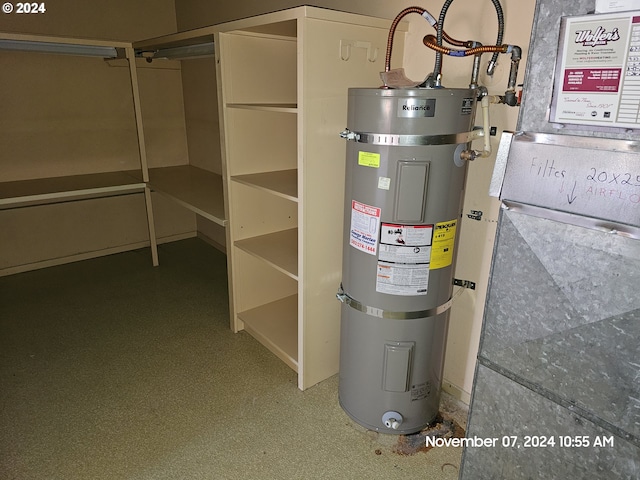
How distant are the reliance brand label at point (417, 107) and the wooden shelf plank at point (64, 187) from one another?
7.69 ft

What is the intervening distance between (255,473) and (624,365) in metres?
1.32

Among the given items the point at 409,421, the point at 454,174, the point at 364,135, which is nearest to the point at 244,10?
the point at 364,135

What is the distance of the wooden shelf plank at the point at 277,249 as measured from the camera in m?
2.14

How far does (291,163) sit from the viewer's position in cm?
262

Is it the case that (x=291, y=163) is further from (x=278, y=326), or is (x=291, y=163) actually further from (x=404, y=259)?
(x=404, y=259)

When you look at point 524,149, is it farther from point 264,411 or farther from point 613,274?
point 264,411

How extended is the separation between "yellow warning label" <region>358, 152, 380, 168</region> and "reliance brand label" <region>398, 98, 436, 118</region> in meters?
0.17

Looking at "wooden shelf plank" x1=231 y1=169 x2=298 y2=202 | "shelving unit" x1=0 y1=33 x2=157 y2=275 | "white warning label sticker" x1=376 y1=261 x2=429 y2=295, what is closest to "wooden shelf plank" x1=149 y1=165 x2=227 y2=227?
"shelving unit" x1=0 y1=33 x2=157 y2=275

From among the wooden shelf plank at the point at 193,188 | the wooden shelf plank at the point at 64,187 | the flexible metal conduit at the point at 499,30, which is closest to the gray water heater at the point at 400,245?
the flexible metal conduit at the point at 499,30

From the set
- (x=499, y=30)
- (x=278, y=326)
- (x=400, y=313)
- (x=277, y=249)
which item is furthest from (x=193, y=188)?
(x=499, y=30)

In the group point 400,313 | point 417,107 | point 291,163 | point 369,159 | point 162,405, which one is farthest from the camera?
point 291,163

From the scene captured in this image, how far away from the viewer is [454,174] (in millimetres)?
1539

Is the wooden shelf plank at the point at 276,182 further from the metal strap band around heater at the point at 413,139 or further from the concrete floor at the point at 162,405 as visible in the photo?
the concrete floor at the point at 162,405

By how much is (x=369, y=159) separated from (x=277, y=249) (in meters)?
0.97
